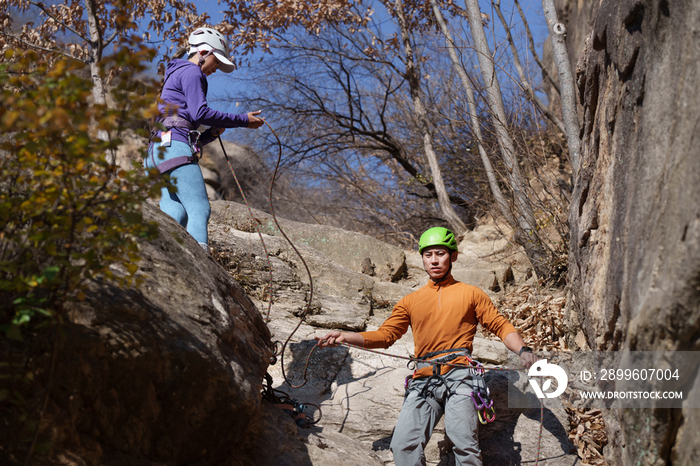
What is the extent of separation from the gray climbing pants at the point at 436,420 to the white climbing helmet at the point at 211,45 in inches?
103

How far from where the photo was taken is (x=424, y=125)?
10023 mm

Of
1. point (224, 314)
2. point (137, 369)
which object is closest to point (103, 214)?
point (137, 369)

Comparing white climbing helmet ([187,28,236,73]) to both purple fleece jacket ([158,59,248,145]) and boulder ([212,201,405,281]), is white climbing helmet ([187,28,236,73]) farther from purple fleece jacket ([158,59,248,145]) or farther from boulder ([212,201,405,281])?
boulder ([212,201,405,281])

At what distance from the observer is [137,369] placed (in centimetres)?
223

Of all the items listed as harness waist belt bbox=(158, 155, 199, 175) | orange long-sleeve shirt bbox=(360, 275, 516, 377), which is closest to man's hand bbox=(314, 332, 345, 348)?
orange long-sleeve shirt bbox=(360, 275, 516, 377)

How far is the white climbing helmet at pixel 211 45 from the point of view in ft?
13.3

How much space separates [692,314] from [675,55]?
3.58ft

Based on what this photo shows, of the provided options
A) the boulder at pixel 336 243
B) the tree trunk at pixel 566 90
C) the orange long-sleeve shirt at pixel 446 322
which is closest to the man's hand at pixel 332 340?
the orange long-sleeve shirt at pixel 446 322

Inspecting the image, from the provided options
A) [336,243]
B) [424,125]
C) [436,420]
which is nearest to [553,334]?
[436,420]

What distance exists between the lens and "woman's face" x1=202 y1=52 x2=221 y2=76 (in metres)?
4.06

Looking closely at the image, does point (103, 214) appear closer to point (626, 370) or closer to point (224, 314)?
point (224, 314)

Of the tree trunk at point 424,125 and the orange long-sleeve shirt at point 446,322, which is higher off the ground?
the tree trunk at point 424,125

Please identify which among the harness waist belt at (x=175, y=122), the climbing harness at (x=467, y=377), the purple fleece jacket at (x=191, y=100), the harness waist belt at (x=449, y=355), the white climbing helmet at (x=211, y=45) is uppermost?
the white climbing helmet at (x=211, y=45)

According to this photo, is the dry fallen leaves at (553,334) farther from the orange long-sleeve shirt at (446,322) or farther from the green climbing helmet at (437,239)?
the green climbing helmet at (437,239)
